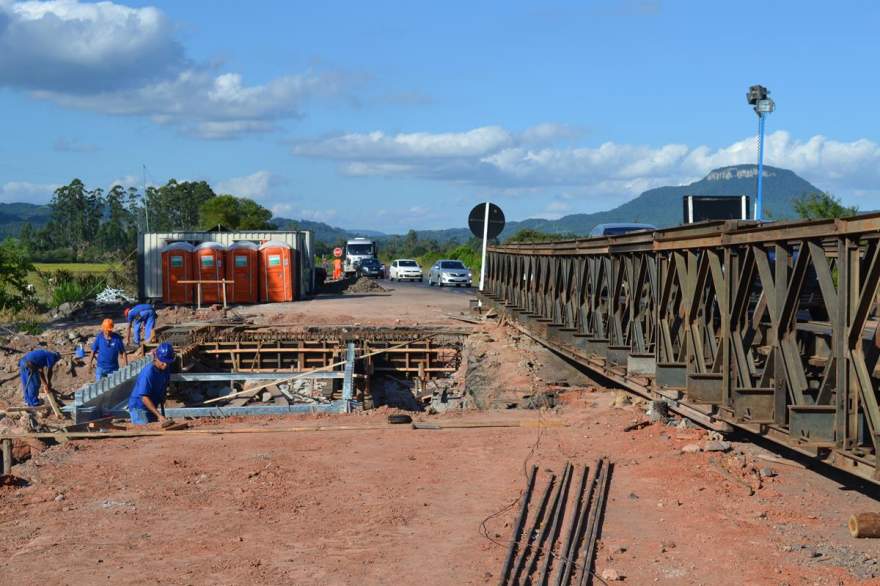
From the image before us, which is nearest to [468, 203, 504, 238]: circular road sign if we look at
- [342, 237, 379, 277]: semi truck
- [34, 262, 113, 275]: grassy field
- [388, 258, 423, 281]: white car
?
[34, 262, 113, 275]: grassy field

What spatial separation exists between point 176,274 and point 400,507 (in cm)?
2503

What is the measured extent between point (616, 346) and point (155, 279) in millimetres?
23564

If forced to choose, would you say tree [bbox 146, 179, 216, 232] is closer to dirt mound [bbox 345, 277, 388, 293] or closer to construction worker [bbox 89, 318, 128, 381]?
dirt mound [bbox 345, 277, 388, 293]

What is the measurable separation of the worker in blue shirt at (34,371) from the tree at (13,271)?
57.8 ft

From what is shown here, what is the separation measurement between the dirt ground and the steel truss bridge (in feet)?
1.95

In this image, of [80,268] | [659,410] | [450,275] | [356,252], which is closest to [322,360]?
[659,410]

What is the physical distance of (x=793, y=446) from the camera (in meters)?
8.09

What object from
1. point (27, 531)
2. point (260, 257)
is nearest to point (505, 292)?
point (260, 257)

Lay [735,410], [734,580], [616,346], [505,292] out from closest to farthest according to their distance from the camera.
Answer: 1. [734,580]
2. [735,410]
3. [616,346]
4. [505,292]

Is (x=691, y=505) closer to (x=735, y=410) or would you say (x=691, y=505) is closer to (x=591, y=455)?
(x=735, y=410)

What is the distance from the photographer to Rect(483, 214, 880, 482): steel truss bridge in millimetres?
7367

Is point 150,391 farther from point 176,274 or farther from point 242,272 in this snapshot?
point 242,272

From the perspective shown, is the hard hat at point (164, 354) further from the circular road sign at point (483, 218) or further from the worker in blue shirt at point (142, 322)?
the circular road sign at point (483, 218)

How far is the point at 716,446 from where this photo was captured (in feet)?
32.4
